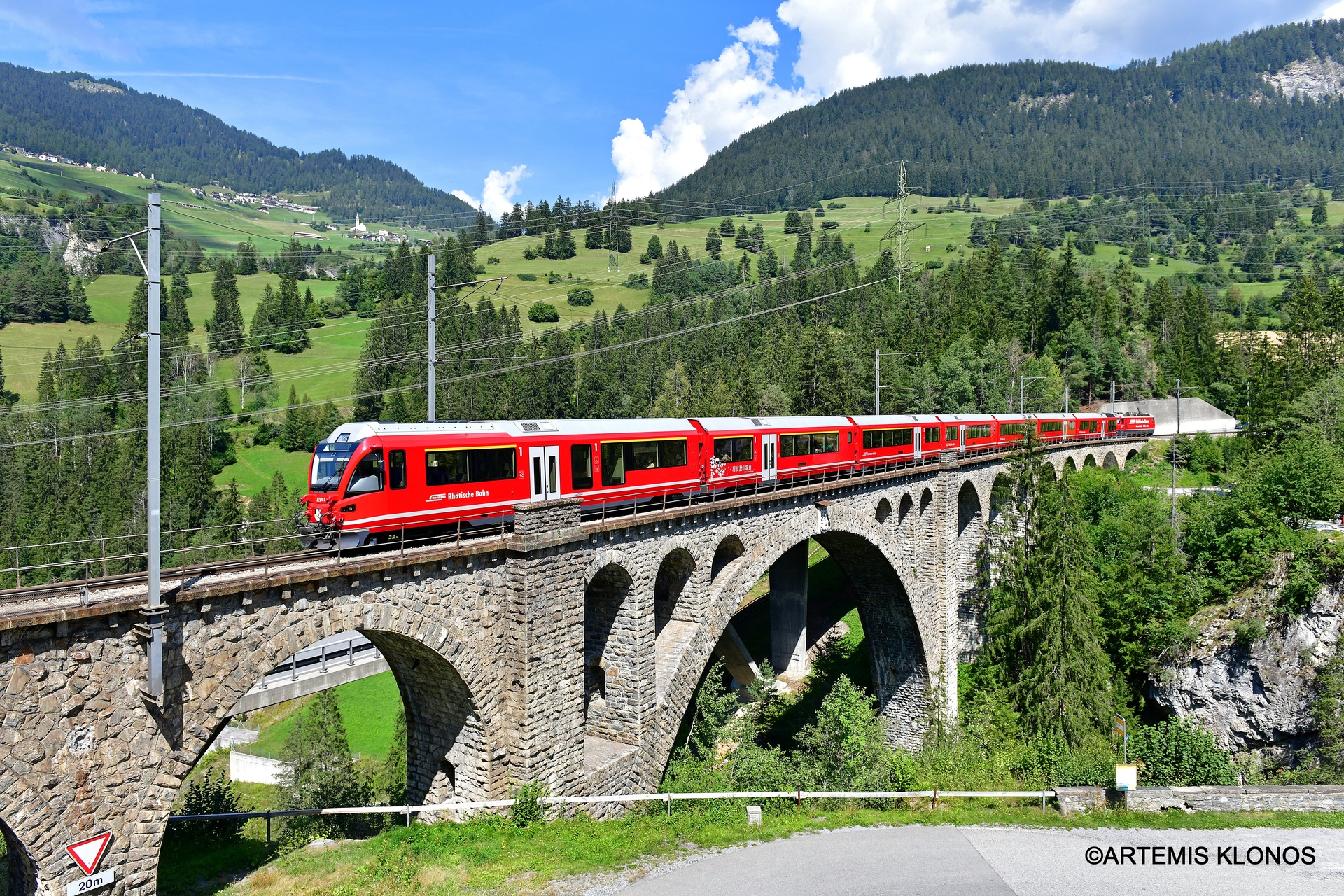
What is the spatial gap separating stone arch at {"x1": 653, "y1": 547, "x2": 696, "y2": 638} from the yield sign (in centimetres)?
1421

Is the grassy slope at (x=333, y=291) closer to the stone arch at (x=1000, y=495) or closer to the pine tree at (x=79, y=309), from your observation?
the pine tree at (x=79, y=309)

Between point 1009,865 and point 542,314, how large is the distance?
124m

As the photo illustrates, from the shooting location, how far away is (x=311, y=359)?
11438 cm

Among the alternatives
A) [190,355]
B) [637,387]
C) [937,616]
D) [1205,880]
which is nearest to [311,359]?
[190,355]

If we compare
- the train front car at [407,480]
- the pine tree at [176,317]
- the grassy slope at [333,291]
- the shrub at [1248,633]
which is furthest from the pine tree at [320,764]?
the pine tree at [176,317]

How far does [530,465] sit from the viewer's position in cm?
2019

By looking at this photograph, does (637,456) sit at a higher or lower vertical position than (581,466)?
higher

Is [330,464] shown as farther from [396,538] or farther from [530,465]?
[530,465]

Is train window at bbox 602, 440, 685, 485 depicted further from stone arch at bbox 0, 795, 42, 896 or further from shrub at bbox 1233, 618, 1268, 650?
shrub at bbox 1233, 618, 1268, 650

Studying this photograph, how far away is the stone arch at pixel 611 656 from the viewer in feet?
68.1

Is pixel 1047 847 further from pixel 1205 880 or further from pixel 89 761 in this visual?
pixel 89 761

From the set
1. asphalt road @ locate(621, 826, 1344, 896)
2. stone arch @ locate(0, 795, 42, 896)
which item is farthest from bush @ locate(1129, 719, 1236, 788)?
stone arch @ locate(0, 795, 42, 896)
